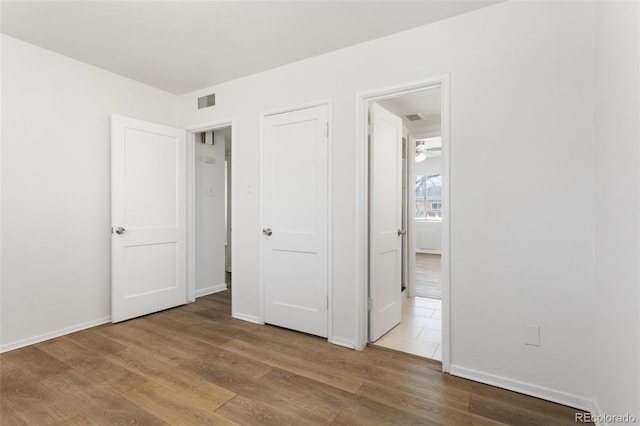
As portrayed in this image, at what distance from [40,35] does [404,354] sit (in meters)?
3.96

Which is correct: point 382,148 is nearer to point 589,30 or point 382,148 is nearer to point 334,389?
point 589,30

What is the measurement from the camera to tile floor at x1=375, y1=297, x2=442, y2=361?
8.91 feet

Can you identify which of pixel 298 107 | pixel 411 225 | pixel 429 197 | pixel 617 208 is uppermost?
pixel 298 107

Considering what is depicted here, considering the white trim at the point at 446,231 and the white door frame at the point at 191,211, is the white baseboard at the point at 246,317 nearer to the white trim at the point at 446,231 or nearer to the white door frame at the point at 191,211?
the white door frame at the point at 191,211

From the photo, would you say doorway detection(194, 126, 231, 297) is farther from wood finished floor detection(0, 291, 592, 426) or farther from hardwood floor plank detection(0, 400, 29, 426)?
hardwood floor plank detection(0, 400, 29, 426)

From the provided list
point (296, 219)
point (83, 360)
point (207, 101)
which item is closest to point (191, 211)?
point (207, 101)

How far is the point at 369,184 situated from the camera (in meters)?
2.81

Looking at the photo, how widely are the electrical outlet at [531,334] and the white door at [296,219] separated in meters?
1.52

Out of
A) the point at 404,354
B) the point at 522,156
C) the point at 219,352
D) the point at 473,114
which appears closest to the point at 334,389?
the point at 404,354

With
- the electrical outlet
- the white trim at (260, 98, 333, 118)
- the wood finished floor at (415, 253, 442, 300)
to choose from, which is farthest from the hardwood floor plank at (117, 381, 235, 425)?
the wood finished floor at (415, 253, 442, 300)

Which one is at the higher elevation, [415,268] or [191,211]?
[191,211]

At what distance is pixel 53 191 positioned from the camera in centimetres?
291

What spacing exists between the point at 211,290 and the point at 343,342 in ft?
7.86

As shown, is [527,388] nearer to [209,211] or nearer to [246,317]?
[246,317]
